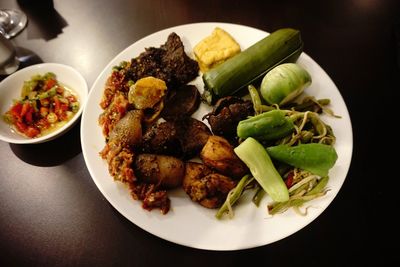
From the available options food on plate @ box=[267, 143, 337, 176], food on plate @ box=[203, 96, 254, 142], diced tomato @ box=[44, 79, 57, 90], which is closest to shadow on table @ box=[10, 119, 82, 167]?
diced tomato @ box=[44, 79, 57, 90]

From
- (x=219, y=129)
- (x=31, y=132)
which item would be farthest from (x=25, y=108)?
(x=219, y=129)

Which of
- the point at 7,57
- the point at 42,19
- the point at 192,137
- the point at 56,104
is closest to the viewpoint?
the point at 192,137

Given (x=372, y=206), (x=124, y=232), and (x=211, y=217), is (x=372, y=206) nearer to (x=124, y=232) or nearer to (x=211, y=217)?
(x=211, y=217)

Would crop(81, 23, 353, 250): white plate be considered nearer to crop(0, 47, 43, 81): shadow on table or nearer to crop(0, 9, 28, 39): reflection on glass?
crop(0, 47, 43, 81): shadow on table

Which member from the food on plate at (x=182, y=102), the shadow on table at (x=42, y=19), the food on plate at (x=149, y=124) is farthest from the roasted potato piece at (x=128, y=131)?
the shadow on table at (x=42, y=19)

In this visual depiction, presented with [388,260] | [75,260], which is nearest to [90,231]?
[75,260]

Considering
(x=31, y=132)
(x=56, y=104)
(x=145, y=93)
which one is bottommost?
(x=31, y=132)

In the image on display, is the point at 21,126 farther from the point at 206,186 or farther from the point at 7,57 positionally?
the point at 206,186
